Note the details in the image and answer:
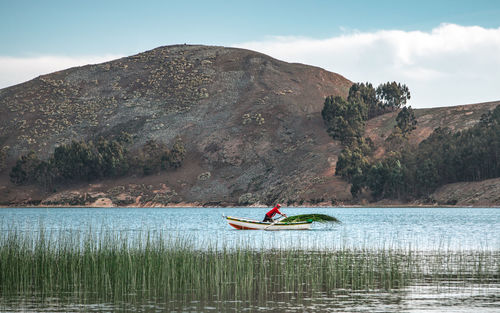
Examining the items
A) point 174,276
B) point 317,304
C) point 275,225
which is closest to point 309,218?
point 275,225

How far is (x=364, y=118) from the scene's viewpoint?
576 feet

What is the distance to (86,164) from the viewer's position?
180500mm

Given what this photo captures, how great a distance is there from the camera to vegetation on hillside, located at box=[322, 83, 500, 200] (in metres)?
129

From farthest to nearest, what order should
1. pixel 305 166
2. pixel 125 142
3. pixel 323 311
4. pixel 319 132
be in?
1. pixel 125 142
2. pixel 319 132
3. pixel 305 166
4. pixel 323 311

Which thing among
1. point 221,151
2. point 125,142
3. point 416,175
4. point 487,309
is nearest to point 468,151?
point 416,175

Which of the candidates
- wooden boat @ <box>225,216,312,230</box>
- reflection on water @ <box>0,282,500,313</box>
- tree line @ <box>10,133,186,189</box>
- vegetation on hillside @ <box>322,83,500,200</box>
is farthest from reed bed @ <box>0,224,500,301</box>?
tree line @ <box>10,133,186,189</box>

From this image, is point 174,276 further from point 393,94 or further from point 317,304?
point 393,94

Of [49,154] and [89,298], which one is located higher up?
[49,154]

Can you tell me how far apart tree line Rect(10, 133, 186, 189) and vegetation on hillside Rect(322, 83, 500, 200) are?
46886 millimetres

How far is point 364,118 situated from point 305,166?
22.6 metres

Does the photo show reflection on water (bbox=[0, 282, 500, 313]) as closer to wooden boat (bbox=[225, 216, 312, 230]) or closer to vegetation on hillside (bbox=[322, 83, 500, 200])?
wooden boat (bbox=[225, 216, 312, 230])

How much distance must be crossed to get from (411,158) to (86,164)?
8622 centimetres

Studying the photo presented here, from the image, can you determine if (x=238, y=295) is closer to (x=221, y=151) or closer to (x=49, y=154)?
(x=221, y=151)

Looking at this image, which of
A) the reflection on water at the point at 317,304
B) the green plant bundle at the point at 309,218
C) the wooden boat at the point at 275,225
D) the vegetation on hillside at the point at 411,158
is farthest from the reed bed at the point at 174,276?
the vegetation on hillside at the point at 411,158
